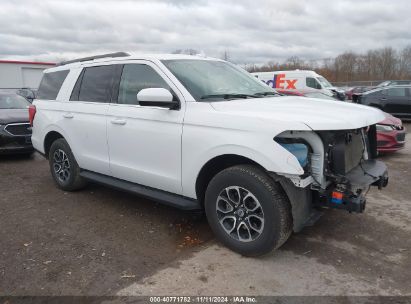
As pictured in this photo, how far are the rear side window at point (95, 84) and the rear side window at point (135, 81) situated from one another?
0.25 metres

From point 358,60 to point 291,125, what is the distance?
6167 cm

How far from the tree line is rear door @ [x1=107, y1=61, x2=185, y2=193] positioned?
5220 centimetres

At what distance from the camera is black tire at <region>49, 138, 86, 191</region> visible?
5.54 metres

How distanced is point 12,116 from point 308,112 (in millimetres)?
7028

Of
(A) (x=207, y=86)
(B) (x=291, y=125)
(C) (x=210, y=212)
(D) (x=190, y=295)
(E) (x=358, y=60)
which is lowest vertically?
(D) (x=190, y=295)

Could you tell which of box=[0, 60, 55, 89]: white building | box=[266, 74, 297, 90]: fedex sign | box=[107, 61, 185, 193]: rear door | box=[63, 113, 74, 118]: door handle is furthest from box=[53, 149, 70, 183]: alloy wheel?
box=[0, 60, 55, 89]: white building

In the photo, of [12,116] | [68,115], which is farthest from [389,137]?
[12,116]

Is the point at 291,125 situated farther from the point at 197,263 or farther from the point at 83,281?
the point at 83,281

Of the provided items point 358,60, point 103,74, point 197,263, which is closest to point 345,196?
point 197,263

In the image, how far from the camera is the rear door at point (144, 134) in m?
3.99

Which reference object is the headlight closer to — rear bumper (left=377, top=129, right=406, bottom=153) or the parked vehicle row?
rear bumper (left=377, top=129, right=406, bottom=153)

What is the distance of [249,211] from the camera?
3.56 meters

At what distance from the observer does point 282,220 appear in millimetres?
3342

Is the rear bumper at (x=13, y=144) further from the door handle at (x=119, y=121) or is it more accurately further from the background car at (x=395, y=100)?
the background car at (x=395, y=100)
